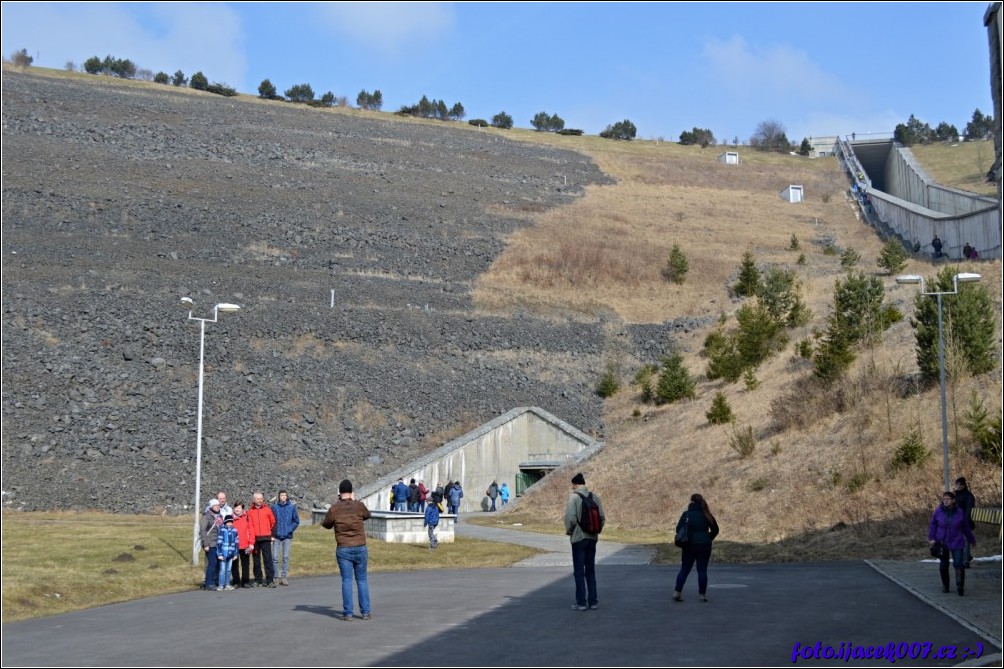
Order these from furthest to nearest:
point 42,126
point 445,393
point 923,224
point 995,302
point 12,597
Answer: point 42,126 → point 923,224 → point 445,393 → point 995,302 → point 12,597

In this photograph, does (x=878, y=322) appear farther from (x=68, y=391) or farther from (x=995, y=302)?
(x=68, y=391)

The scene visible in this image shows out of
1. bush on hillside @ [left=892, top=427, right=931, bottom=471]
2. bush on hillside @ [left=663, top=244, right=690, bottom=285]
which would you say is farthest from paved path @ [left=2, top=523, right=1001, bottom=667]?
bush on hillside @ [left=663, top=244, right=690, bottom=285]

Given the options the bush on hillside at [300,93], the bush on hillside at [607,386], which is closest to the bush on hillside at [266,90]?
the bush on hillside at [300,93]

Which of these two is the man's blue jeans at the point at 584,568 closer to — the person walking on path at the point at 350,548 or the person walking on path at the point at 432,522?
the person walking on path at the point at 350,548

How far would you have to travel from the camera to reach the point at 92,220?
57656 millimetres

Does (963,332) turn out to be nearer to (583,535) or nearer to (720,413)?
Answer: (720,413)

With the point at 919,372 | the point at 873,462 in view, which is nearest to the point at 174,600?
the point at 873,462

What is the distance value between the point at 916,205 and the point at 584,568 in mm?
72020

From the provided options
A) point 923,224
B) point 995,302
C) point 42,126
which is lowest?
point 995,302

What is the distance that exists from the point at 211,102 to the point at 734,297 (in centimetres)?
4583

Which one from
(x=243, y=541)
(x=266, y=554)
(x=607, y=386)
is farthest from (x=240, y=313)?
(x=243, y=541)

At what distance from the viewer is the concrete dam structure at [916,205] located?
51000 millimetres

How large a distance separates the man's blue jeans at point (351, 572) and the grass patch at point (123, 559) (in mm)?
5456

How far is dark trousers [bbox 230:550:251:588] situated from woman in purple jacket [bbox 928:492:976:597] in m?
11.0
